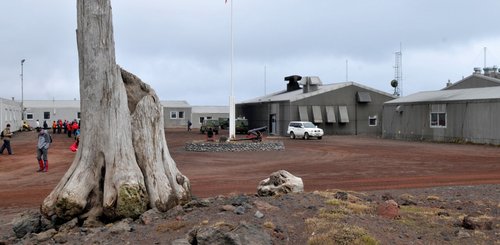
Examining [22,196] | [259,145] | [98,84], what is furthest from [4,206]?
[259,145]

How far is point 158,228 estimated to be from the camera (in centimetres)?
794

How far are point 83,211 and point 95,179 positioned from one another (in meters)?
0.60

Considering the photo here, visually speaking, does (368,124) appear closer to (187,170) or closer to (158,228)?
(187,170)

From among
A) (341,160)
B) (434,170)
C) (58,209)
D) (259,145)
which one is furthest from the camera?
(259,145)

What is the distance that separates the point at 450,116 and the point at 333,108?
1636cm

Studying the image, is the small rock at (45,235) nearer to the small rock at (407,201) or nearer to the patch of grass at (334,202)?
the patch of grass at (334,202)

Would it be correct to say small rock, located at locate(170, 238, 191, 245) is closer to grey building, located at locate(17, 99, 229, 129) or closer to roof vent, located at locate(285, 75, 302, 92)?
roof vent, located at locate(285, 75, 302, 92)

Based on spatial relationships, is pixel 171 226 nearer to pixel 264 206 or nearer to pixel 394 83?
pixel 264 206

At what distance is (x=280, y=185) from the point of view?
10.2 m

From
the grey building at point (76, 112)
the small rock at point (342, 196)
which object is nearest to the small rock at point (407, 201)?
the small rock at point (342, 196)

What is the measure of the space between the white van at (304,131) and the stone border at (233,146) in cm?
1399

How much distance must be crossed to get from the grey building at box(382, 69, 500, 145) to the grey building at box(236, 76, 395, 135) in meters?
6.51

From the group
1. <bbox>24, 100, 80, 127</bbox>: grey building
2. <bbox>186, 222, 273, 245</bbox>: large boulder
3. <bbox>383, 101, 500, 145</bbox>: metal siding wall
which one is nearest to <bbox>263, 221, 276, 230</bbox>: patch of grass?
<bbox>186, 222, 273, 245</bbox>: large boulder

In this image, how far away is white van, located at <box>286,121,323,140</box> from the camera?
44906mm
